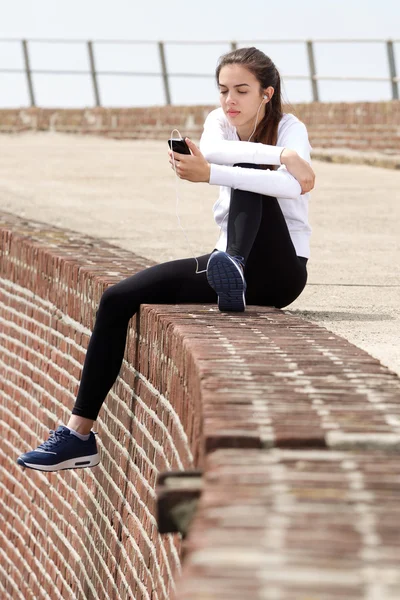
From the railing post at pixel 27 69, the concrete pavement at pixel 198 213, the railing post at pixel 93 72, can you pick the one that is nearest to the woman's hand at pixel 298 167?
the concrete pavement at pixel 198 213

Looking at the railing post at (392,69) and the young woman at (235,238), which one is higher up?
the railing post at (392,69)

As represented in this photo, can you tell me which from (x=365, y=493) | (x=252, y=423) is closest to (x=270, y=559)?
(x=365, y=493)

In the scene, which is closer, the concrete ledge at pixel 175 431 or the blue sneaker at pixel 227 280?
the concrete ledge at pixel 175 431

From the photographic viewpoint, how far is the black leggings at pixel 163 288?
→ 16.3ft

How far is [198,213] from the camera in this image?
1105cm

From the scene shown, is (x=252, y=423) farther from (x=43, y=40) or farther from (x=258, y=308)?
(x=43, y=40)

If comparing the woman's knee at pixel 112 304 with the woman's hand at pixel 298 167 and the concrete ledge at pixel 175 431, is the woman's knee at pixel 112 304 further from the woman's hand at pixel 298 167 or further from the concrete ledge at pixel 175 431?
the woman's hand at pixel 298 167

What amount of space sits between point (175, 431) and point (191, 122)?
15406 millimetres

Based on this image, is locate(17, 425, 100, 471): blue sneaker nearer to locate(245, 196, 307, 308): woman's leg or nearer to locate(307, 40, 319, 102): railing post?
locate(245, 196, 307, 308): woman's leg

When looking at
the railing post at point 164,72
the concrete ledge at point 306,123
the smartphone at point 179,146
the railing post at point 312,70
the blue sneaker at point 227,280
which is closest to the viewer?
the blue sneaker at point 227,280

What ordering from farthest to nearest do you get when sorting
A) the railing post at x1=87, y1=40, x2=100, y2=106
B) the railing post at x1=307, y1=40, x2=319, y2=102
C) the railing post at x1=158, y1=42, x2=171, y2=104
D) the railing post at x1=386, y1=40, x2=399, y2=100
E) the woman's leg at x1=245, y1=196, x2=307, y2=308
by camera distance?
1. the railing post at x1=87, y1=40, x2=100, y2=106
2. the railing post at x1=158, y1=42, x2=171, y2=104
3. the railing post at x1=307, y1=40, x2=319, y2=102
4. the railing post at x1=386, y1=40, x2=399, y2=100
5. the woman's leg at x1=245, y1=196, x2=307, y2=308

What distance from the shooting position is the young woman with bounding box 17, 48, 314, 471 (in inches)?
189

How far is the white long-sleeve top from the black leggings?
129 mm

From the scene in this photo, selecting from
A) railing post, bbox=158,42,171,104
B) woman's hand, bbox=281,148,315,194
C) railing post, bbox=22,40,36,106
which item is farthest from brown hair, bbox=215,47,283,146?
railing post, bbox=22,40,36,106
